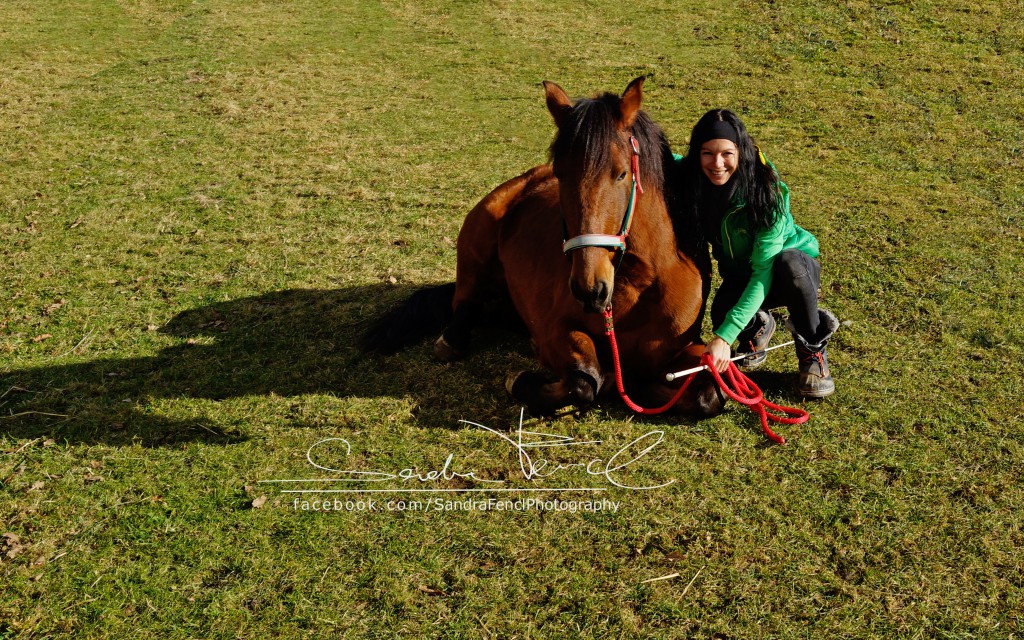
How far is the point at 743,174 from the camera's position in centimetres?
410

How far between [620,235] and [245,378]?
2.80 metres

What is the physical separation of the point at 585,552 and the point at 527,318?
6.04 ft

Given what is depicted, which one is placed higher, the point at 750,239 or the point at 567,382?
the point at 750,239

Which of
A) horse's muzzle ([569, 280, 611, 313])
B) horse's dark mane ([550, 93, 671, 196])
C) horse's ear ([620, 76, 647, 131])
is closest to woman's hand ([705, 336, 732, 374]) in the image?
horse's muzzle ([569, 280, 611, 313])

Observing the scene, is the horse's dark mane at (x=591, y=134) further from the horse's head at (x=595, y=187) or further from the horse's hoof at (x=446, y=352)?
the horse's hoof at (x=446, y=352)

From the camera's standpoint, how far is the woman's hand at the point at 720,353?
4043 millimetres

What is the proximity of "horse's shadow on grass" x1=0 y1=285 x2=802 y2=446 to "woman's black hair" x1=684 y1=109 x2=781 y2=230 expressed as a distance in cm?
125

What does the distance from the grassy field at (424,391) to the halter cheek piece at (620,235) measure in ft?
4.04

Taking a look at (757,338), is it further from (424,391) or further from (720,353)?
(424,391)

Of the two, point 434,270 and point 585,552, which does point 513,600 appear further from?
point 434,270

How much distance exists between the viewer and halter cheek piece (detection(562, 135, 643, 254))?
3.57 m

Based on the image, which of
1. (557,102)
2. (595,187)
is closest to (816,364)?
(595,187)

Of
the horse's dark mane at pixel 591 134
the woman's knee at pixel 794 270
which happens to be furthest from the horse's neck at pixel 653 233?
the woman's knee at pixel 794 270

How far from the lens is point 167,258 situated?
675 cm
